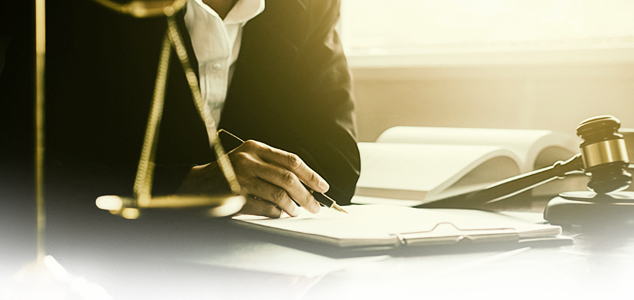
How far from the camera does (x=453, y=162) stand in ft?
3.11

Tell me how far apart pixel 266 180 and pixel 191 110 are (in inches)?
10.4

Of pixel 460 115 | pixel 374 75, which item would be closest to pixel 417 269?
pixel 460 115

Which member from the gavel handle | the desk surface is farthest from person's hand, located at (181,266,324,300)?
the gavel handle

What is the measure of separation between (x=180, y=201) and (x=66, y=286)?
0.99ft

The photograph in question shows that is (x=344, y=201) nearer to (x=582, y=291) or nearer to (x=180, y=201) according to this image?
(x=180, y=201)

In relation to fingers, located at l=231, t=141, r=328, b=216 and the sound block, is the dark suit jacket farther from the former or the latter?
the sound block

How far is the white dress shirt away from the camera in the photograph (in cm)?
83

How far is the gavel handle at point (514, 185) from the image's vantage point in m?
0.76

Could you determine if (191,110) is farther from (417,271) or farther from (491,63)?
(491,63)

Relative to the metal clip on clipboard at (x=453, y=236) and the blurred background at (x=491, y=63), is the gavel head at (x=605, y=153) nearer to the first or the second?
the metal clip on clipboard at (x=453, y=236)

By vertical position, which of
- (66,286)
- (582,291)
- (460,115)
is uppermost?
(66,286)

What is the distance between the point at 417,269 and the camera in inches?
16.0

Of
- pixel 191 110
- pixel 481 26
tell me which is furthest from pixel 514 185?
pixel 481 26

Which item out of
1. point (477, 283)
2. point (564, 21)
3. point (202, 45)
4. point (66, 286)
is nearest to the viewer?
point (66, 286)
